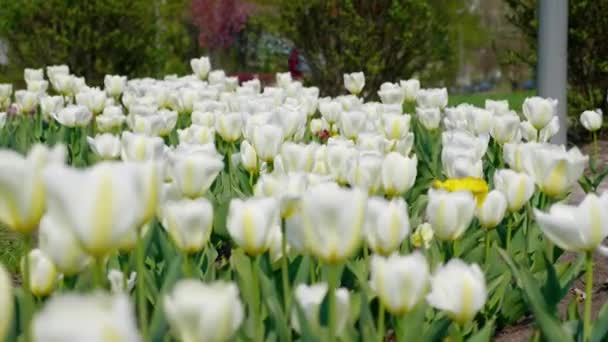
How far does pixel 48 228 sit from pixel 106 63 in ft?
36.5

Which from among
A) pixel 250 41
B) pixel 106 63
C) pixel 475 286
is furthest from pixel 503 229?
pixel 250 41

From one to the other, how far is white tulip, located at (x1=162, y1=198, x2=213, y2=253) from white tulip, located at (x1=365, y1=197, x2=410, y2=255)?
328mm

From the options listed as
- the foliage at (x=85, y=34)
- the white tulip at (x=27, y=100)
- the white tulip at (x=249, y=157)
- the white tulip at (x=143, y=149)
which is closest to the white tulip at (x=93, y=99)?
the white tulip at (x=27, y=100)

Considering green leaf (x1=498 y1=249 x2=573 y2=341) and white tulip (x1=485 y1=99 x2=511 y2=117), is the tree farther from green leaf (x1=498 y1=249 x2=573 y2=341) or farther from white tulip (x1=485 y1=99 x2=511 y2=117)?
green leaf (x1=498 y1=249 x2=573 y2=341)

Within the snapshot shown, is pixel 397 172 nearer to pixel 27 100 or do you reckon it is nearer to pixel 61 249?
pixel 61 249

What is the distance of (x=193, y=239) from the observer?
1.81 m

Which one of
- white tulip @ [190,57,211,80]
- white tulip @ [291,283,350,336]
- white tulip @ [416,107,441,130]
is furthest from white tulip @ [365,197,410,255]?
white tulip @ [190,57,211,80]

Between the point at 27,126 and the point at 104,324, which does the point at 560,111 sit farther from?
the point at 104,324

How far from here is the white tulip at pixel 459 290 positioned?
154cm

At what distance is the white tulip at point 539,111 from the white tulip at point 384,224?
79.2 inches

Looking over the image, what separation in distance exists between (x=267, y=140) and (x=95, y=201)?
1779 mm

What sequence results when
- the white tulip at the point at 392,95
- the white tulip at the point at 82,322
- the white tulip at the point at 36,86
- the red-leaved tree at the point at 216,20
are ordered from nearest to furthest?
the white tulip at the point at 82,322
the white tulip at the point at 392,95
the white tulip at the point at 36,86
the red-leaved tree at the point at 216,20

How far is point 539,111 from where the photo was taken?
3.60 m

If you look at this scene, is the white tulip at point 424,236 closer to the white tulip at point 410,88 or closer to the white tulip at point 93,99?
the white tulip at point 410,88
